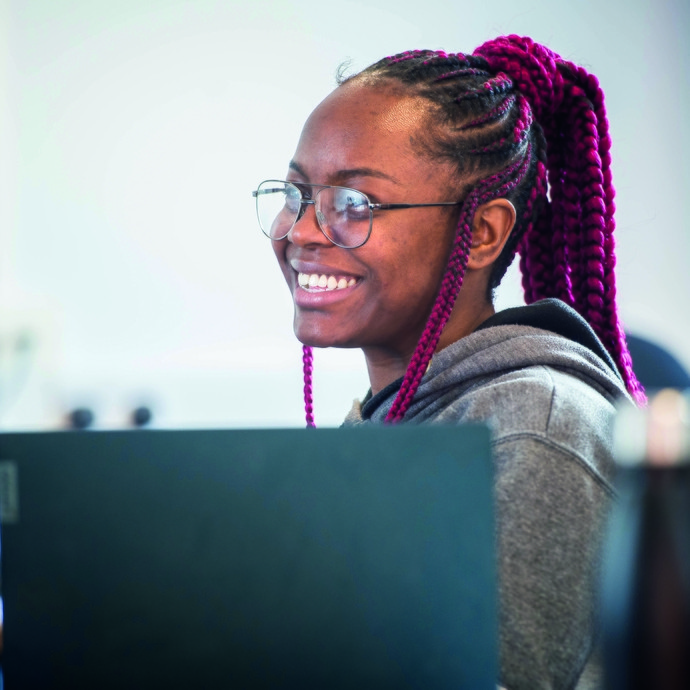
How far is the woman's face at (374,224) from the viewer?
1.08 m

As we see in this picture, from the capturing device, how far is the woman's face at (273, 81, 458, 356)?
1.08 meters

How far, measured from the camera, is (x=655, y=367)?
1.43 metres

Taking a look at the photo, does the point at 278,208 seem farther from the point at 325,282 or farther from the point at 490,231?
the point at 490,231

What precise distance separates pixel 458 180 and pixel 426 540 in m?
0.71

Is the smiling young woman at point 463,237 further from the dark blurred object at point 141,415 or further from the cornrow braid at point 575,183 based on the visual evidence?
the dark blurred object at point 141,415

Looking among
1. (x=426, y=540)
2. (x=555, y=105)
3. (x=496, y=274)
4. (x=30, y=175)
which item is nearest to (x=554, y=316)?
(x=496, y=274)

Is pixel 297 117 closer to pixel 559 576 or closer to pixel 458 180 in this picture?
pixel 458 180

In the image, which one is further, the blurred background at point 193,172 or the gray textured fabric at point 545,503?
the blurred background at point 193,172

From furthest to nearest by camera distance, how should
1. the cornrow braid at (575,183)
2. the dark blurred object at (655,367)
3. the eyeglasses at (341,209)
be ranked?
the dark blurred object at (655,367) < the cornrow braid at (575,183) < the eyeglasses at (341,209)

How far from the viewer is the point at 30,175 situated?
2400mm

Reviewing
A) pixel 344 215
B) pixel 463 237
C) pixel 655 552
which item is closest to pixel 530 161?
pixel 463 237

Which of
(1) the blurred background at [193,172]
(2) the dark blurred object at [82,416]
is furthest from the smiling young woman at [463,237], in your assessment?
(2) the dark blurred object at [82,416]

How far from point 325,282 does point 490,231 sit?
25 cm

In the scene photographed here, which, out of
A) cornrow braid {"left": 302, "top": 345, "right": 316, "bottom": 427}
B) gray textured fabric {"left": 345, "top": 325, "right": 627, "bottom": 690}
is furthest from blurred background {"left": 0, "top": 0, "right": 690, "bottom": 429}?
gray textured fabric {"left": 345, "top": 325, "right": 627, "bottom": 690}
